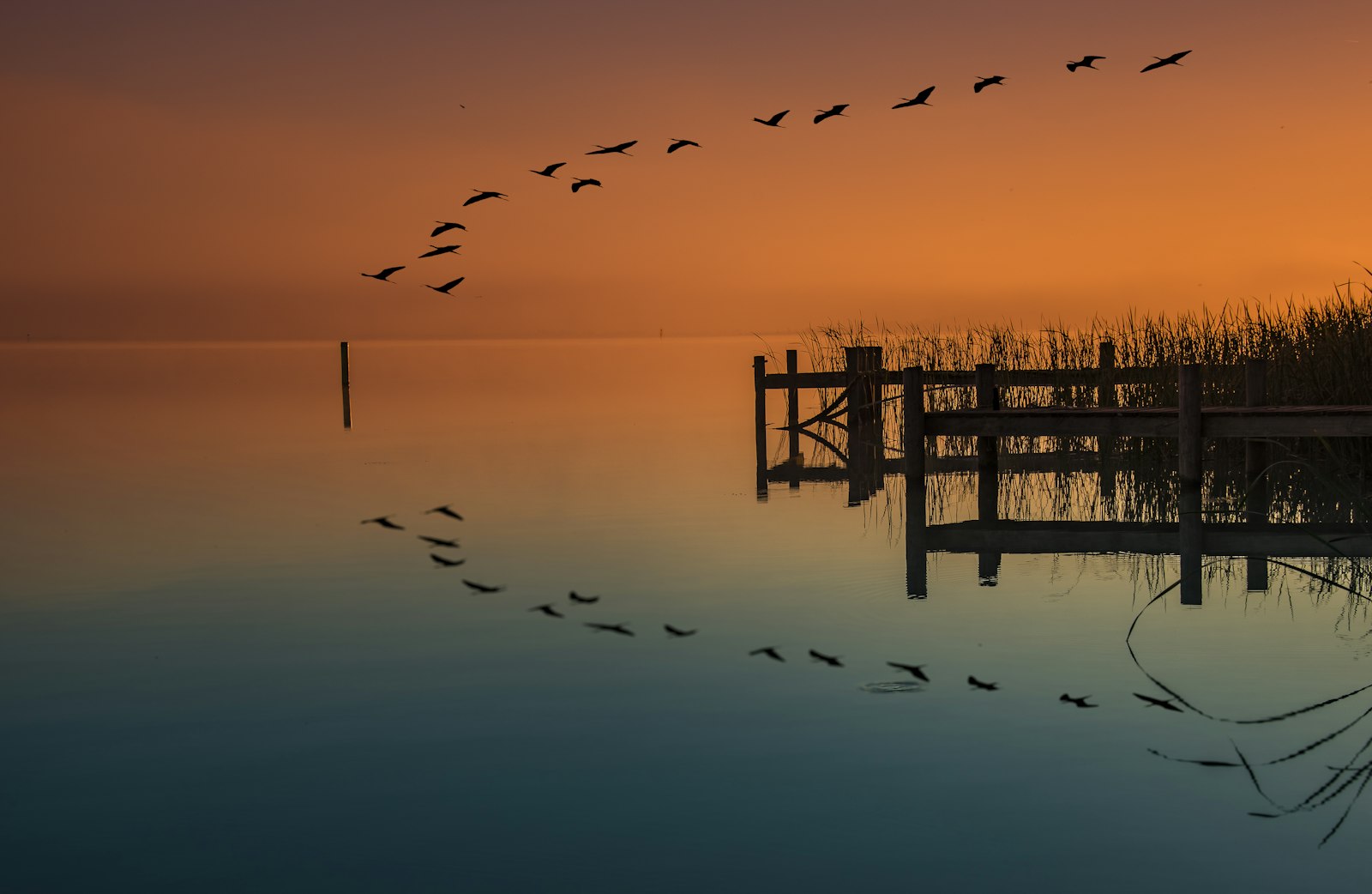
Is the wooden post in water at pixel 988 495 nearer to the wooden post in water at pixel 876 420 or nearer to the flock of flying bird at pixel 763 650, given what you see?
the flock of flying bird at pixel 763 650

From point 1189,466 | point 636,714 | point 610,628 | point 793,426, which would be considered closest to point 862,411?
point 793,426

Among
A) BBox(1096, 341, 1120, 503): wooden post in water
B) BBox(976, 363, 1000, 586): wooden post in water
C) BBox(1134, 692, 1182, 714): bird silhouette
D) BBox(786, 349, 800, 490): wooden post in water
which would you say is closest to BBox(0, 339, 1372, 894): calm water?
BBox(1134, 692, 1182, 714): bird silhouette

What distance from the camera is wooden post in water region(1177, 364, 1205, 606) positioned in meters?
13.8

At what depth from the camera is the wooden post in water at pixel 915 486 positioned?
14.8 m

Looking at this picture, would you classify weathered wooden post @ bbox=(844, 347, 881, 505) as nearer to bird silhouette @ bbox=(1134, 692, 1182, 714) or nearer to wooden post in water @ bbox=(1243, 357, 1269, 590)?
wooden post in water @ bbox=(1243, 357, 1269, 590)

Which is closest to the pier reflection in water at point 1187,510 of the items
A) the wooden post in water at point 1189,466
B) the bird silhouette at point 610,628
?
the wooden post in water at point 1189,466

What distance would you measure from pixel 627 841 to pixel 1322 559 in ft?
33.5

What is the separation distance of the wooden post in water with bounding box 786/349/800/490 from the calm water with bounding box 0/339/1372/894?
15.9ft

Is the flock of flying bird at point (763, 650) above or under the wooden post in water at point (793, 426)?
under

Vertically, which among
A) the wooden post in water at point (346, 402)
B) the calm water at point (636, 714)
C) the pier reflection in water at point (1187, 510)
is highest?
the wooden post in water at point (346, 402)

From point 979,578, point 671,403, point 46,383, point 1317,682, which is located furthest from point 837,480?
point 46,383

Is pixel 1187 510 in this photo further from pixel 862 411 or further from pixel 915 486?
pixel 862 411

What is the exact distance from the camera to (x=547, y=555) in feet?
→ 64.3

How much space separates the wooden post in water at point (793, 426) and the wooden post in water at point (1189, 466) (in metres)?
12.9
